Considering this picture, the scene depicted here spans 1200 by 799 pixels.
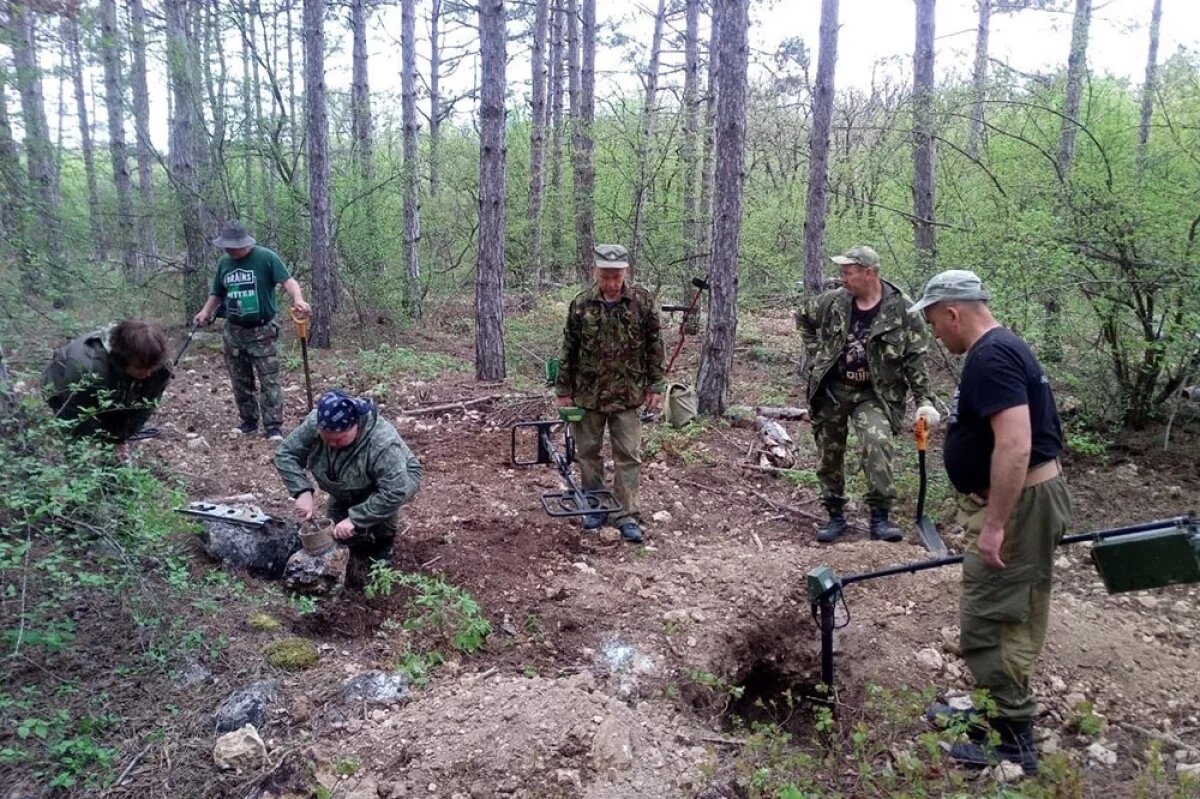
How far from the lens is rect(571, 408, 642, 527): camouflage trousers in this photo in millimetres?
5414

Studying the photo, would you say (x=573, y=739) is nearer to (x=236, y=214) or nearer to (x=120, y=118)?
(x=236, y=214)

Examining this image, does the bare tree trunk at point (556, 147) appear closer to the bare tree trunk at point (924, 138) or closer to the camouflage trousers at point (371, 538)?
the bare tree trunk at point (924, 138)

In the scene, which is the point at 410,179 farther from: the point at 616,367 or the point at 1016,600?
the point at 1016,600

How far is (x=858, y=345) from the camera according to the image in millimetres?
5074

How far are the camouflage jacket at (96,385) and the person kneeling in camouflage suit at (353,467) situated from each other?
86cm

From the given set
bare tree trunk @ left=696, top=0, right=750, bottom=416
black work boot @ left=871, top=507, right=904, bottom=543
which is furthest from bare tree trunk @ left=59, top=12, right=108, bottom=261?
black work boot @ left=871, top=507, right=904, bottom=543

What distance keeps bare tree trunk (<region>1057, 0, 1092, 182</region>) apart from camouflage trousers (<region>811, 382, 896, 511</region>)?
2.85 meters

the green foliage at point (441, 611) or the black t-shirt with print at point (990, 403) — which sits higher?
the black t-shirt with print at point (990, 403)

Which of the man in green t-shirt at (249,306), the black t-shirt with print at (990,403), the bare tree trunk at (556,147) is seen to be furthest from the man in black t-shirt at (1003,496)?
the bare tree trunk at (556,147)

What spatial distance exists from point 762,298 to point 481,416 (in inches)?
310

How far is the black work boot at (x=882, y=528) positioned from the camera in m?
5.15

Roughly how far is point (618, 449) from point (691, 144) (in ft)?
32.6

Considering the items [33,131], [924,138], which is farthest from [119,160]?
[924,138]

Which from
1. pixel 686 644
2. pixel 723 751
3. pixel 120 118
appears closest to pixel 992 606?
pixel 723 751
